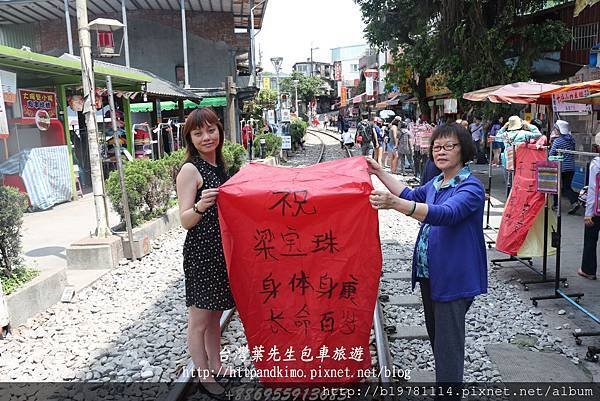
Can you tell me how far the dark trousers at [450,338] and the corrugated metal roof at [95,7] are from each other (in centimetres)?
2087

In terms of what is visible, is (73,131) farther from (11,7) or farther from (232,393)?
(232,393)

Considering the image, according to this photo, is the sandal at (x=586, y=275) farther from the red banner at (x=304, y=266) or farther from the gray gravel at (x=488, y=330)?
the red banner at (x=304, y=266)

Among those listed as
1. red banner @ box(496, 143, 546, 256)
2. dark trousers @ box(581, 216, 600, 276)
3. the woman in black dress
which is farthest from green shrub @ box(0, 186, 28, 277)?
dark trousers @ box(581, 216, 600, 276)

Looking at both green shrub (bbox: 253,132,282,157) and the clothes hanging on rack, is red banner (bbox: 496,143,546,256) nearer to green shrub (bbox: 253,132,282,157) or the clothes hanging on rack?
the clothes hanging on rack

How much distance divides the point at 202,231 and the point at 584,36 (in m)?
14.0

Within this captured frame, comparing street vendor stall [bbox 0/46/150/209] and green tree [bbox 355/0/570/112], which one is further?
green tree [bbox 355/0/570/112]

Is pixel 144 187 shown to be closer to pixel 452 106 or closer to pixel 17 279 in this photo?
pixel 17 279

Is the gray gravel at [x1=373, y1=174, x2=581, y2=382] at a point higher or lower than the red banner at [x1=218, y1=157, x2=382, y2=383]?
lower

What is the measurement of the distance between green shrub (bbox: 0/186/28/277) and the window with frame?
13504 mm

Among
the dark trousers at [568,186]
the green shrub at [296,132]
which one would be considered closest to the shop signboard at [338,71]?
the green shrub at [296,132]

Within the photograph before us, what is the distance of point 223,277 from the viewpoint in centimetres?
315

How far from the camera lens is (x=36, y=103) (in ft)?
36.3

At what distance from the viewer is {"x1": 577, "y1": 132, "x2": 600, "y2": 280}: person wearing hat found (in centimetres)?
502

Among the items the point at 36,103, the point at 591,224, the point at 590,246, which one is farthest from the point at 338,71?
the point at 591,224
